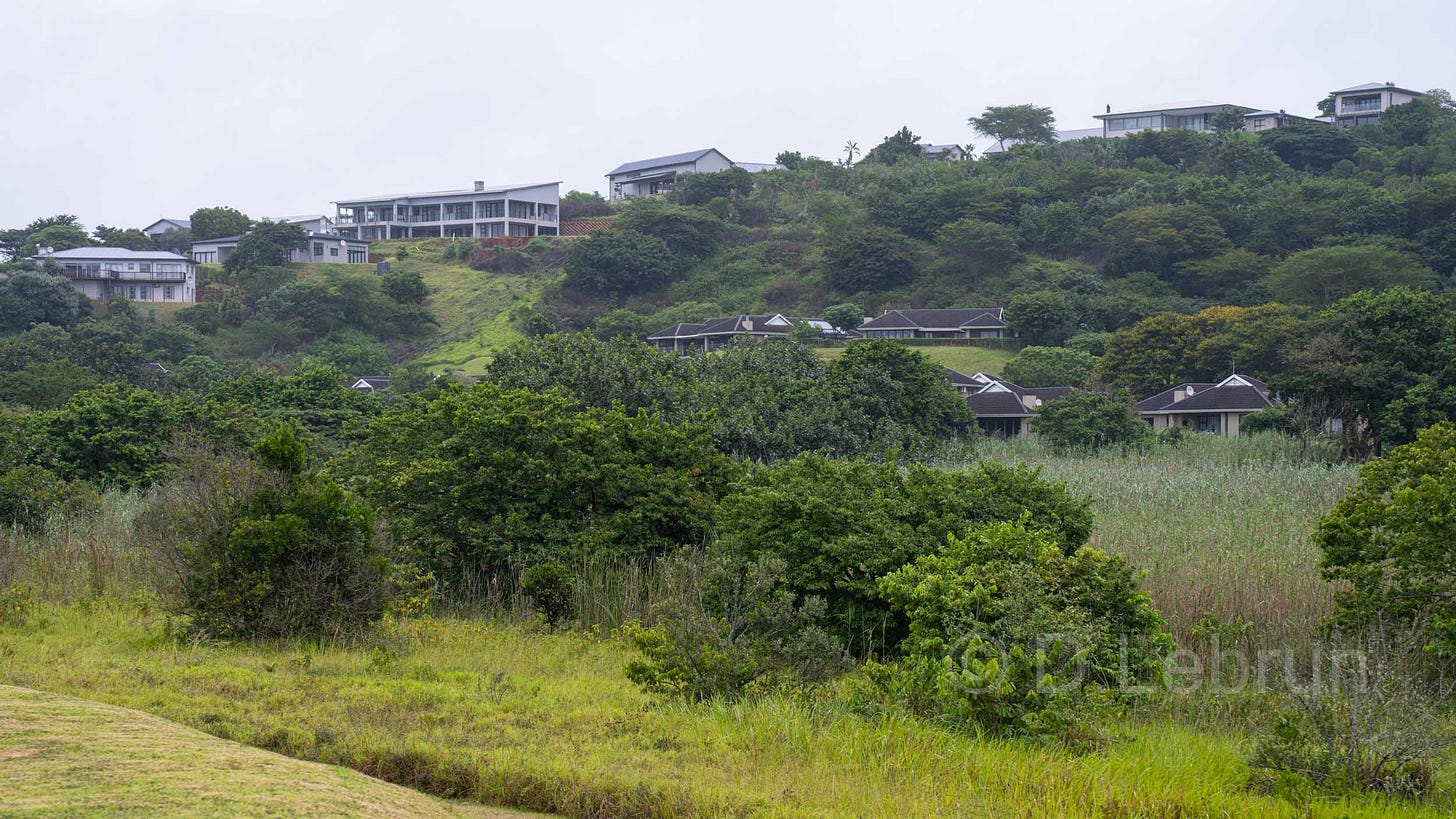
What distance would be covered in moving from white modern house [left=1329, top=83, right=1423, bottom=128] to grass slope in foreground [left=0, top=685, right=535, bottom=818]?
4121 inches

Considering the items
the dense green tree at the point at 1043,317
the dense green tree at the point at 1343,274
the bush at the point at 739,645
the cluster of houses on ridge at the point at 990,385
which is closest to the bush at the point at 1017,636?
the bush at the point at 739,645

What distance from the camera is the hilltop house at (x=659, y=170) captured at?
96188mm

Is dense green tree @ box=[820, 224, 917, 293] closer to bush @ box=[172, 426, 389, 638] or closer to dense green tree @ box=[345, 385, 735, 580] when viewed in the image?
dense green tree @ box=[345, 385, 735, 580]

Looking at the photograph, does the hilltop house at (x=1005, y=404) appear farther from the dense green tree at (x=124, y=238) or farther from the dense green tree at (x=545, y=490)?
the dense green tree at (x=124, y=238)

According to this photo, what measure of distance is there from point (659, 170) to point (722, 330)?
44731mm

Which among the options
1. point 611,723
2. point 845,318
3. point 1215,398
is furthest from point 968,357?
point 611,723

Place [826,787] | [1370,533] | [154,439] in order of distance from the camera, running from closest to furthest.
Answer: [826,787] < [1370,533] < [154,439]

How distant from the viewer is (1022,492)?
416 inches

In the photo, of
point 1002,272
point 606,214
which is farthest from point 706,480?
point 606,214

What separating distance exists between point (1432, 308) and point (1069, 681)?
24682 mm

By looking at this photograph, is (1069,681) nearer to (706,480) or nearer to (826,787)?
(826,787)

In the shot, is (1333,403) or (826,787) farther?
(1333,403)

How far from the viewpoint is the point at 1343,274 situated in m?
52.8

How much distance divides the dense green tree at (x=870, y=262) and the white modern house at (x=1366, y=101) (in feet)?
159
